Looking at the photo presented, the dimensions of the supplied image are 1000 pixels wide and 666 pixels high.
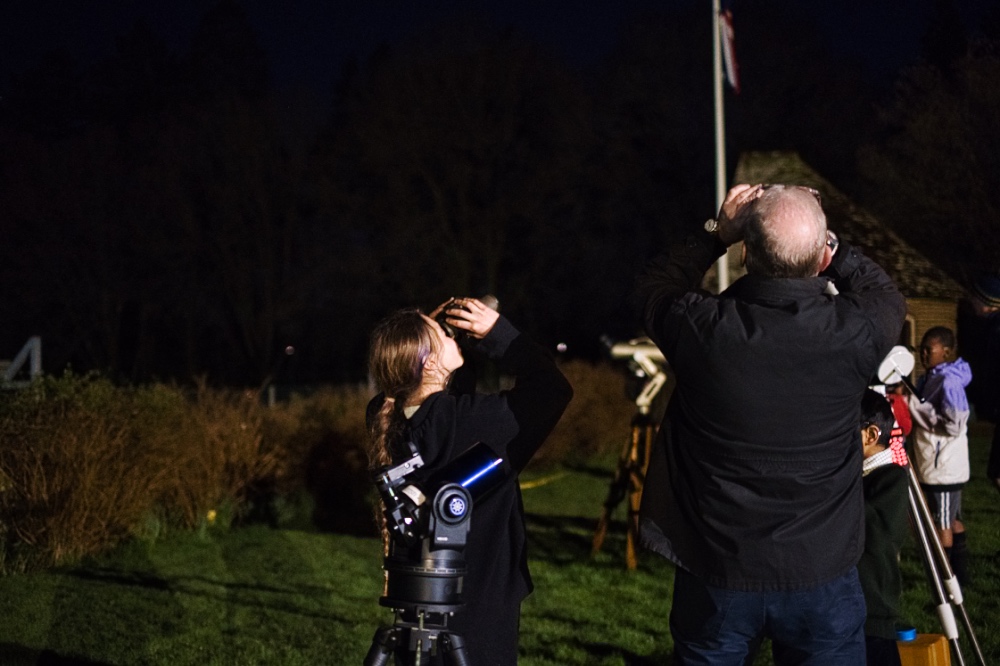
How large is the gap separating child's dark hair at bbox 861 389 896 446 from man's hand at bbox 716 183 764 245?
1.06 m

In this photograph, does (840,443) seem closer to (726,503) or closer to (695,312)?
(726,503)

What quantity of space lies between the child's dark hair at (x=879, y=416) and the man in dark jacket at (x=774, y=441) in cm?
85

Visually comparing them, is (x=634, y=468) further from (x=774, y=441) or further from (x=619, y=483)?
(x=774, y=441)

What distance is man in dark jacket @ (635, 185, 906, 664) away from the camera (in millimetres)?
2650

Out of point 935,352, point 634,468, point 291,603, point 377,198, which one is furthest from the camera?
point 377,198

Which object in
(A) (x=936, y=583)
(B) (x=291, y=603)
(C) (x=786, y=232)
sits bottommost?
(B) (x=291, y=603)

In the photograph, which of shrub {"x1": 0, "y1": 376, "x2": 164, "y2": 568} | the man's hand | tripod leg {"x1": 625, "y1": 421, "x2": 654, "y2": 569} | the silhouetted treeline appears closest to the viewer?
the man's hand

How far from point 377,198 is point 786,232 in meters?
30.6

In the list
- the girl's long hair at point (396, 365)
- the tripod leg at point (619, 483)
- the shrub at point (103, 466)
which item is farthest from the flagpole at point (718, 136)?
the girl's long hair at point (396, 365)

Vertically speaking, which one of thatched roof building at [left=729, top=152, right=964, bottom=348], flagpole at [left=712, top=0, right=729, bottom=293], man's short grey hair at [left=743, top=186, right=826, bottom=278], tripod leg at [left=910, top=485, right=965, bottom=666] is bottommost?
tripod leg at [left=910, top=485, right=965, bottom=666]

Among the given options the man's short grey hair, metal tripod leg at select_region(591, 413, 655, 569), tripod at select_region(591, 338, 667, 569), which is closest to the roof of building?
tripod at select_region(591, 338, 667, 569)

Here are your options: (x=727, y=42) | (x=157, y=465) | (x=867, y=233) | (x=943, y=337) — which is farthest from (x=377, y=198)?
(x=943, y=337)

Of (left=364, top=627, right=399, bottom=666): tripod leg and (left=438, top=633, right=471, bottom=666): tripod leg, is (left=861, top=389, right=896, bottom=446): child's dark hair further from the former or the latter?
(left=364, top=627, right=399, bottom=666): tripod leg

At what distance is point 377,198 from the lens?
32719 millimetres
